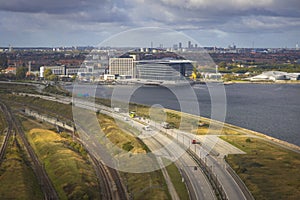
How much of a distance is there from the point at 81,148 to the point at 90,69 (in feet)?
61.4

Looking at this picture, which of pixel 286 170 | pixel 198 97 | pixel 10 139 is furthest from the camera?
Result: pixel 198 97

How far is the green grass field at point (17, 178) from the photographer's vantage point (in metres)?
5.01

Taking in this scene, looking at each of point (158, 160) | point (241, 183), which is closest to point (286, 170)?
point (241, 183)

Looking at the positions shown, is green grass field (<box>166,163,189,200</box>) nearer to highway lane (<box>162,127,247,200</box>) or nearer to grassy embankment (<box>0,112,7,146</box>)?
highway lane (<box>162,127,247,200</box>)

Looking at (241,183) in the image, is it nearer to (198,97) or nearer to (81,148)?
(81,148)

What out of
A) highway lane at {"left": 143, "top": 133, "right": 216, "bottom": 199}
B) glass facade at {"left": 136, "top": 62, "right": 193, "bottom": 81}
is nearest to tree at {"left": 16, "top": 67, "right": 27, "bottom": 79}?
glass facade at {"left": 136, "top": 62, "right": 193, "bottom": 81}

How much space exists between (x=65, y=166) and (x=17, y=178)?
71 centimetres

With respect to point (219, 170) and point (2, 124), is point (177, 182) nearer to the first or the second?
point (219, 170)

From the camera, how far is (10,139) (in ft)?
26.5

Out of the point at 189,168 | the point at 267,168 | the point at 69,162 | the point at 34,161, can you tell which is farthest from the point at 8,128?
the point at 267,168

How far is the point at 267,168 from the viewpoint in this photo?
598 cm

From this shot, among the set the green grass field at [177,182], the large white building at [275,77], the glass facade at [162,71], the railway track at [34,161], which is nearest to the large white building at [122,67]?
the glass facade at [162,71]

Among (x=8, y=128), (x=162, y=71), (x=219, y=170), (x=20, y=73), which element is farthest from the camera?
(x=20, y=73)

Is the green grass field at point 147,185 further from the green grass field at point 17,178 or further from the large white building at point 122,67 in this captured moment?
the large white building at point 122,67
